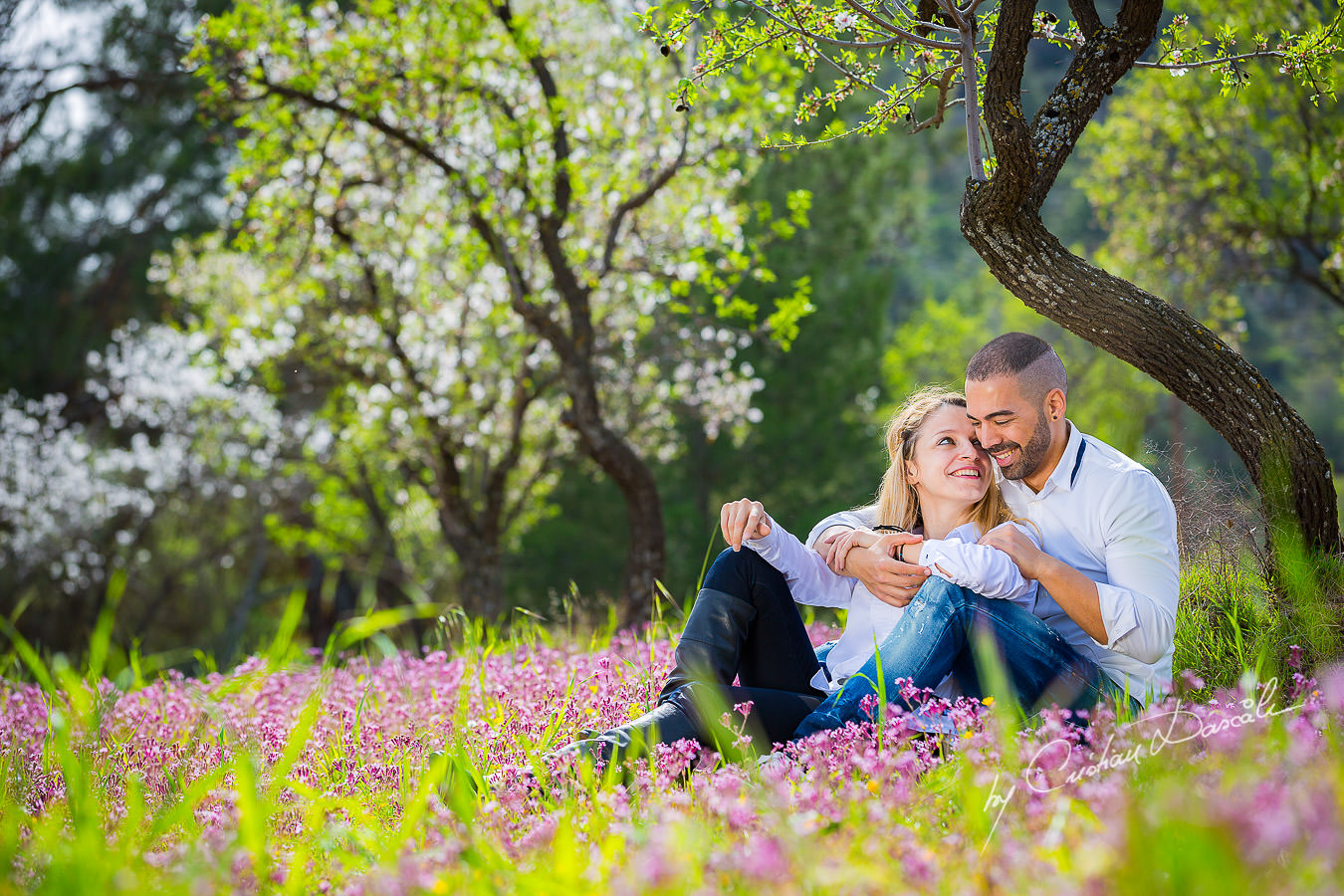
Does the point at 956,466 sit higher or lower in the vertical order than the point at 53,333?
lower

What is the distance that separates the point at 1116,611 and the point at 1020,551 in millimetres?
329

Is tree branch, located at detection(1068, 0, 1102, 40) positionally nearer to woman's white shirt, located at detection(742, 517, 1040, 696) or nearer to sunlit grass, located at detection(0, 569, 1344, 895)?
woman's white shirt, located at detection(742, 517, 1040, 696)

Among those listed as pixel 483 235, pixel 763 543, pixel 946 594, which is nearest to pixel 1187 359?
pixel 946 594

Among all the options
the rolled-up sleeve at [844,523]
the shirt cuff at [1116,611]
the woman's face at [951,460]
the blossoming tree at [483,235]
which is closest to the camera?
the shirt cuff at [1116,611]

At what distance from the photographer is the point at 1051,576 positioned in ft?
10.0

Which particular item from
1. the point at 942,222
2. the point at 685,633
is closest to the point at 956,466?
the point at 685,633

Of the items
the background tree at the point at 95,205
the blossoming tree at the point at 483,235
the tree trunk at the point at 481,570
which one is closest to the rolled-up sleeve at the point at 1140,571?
the blossoming tree at the point at 483,235

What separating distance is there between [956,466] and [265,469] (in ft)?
44.4

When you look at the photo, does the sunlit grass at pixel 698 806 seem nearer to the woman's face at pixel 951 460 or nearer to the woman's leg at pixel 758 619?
the woman's leg at pixel 758 619

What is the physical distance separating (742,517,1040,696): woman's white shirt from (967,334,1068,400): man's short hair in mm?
525

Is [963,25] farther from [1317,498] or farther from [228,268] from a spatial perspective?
[228,268]

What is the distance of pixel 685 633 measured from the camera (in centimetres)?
343

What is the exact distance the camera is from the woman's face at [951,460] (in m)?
3.69

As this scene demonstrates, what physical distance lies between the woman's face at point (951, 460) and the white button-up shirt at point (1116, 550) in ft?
0.55
